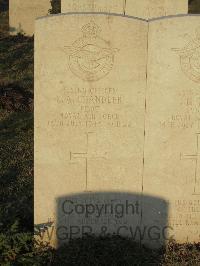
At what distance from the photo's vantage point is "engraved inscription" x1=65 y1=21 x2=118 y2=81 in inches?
204

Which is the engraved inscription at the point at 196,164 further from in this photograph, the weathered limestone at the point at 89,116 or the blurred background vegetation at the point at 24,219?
the blurred background vegetation at the point at 24,219

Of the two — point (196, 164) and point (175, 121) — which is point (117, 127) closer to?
point (175, 121)

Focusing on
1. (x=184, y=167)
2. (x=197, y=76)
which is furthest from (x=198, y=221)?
(x=197, y=76)

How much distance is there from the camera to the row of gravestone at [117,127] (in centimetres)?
518

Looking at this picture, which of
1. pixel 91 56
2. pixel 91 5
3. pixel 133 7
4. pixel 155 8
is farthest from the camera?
pixel 133 7

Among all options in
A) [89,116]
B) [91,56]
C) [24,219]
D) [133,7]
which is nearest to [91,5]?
[133,7]

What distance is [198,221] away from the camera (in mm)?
5695

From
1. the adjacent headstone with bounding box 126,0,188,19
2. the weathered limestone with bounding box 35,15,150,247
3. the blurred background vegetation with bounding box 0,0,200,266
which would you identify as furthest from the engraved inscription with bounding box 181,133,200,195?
the adjacent headstone with bounding box 126,0,188,19

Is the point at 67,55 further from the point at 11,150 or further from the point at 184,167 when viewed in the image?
the point at 11,150

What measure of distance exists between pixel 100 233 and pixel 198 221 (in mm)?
1107

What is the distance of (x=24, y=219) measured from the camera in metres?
5.93

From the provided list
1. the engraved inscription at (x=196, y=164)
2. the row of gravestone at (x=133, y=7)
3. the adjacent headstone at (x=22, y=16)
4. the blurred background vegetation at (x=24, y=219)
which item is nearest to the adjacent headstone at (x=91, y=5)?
the row of gravestone at (x=133, y=7)

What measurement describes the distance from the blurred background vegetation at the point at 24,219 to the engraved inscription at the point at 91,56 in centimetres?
169

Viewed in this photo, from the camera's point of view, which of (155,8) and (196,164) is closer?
(196,164)
